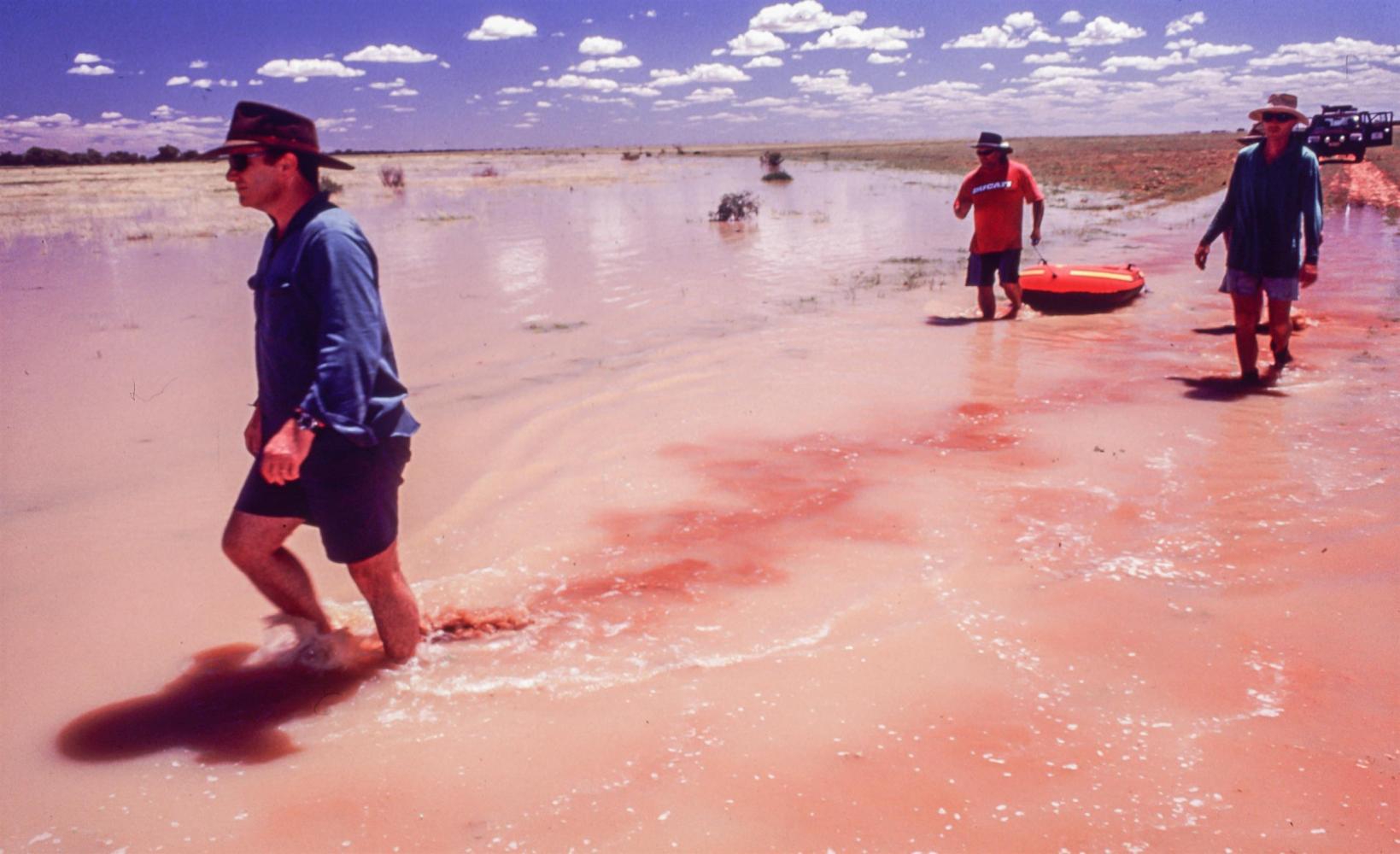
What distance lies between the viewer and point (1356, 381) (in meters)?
6.74

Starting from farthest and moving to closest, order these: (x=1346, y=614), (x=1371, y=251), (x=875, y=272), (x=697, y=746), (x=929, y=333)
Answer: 1. (x=1371, y=251)
2. (x=875, y=272)
3. (x=929, y=333)
4. (x=1346, y=614)
5. (x=697, y=746)

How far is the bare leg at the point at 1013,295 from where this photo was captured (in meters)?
9.37

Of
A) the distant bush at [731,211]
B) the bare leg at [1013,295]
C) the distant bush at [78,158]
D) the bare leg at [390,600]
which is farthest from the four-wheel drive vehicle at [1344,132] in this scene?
the distant bush at [78,158]

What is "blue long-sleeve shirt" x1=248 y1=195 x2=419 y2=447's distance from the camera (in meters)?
2.68

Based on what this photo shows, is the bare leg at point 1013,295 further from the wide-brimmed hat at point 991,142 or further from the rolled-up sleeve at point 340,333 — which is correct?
the rolled-up sleeve at point 340,333

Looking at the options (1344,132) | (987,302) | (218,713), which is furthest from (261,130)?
(1344,132)

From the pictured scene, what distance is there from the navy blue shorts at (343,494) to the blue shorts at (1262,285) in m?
5.78

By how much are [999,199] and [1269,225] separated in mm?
2657

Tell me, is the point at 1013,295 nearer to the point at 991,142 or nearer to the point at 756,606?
the point at 991,142

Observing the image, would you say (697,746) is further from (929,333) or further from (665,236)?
(665,236)

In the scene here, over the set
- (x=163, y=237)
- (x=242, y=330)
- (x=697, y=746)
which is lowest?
(x=697, y=746)

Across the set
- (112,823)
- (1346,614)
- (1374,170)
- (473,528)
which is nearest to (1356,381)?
(1346,614)

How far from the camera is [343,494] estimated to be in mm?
2863

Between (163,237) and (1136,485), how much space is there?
18.8 m
